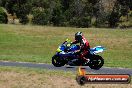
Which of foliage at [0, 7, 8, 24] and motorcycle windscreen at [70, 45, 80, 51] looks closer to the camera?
motorcycle windscreen at [70, 45, 80, 51]

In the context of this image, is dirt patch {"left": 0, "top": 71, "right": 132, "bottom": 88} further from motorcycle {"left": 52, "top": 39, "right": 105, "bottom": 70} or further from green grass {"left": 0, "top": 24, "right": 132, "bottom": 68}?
green grass {"left": 0, "top": 24, "right": 132, "bottom": 68}

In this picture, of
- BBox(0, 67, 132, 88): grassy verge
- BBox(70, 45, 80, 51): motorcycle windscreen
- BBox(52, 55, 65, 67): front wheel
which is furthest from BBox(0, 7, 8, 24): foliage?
BBox(70, 45, 80, 51): motorcycle windscreen

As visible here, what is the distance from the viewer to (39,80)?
18609 mm

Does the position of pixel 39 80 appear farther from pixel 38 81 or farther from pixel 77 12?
pixel 77 12

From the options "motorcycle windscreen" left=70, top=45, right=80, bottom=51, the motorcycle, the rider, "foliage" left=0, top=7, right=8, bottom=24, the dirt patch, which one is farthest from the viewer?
"foliage" left=0, top=7, right=8, bottom=24

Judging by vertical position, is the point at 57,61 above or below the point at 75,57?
below

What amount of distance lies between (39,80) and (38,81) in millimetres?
136

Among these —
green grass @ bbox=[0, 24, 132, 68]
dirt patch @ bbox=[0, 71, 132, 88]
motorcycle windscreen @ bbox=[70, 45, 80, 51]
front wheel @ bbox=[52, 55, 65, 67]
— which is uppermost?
motorcycle windscreen @ bbox=[70, 45, 80, 51]

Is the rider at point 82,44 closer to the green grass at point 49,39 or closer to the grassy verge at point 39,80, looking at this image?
the grassy verge at point 39,80

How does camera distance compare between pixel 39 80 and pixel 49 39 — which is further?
pixel 49 39

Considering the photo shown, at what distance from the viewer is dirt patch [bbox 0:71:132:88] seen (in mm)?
17812

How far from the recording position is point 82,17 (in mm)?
62219

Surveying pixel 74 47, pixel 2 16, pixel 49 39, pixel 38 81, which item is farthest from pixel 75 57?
pixel 2 16

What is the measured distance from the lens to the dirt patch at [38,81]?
58.4 feet
